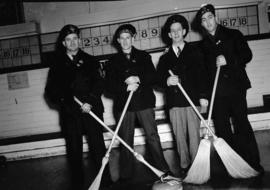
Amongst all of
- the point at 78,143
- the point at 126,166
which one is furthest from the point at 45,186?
the point at 126,166

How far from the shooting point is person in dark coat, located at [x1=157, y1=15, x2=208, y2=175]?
111 inches

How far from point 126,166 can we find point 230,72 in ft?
4.54

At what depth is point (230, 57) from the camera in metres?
2.72

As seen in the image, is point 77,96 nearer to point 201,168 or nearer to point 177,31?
point 177,31

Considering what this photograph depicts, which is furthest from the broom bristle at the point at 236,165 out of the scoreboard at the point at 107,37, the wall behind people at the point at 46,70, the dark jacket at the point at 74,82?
the scoreboard at the point at 107,37

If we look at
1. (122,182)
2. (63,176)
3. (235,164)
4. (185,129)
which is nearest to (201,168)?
(235,164)

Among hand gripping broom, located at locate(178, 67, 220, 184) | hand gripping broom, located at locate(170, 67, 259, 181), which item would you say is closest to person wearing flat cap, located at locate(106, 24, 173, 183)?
hand gripping broom, located at locate(178, 67, 220, 184)

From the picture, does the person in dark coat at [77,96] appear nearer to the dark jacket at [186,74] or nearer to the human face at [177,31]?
the dark jacket at [186,74]

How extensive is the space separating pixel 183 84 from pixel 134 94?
510mm

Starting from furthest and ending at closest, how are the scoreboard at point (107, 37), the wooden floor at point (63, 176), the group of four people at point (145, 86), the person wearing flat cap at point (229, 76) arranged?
1. the scoreboard at point (107, 37)
2. the group of four people at point (145, 86)
3. the person wearing flat cap at point (229, 76)
4. the wooden floor at point (63, 176)

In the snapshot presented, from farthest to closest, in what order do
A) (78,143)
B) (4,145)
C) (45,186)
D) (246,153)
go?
1. (4,145)
2. (45,186)
3. (78,143)
4. (246,153)

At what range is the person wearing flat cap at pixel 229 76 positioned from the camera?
2663mm

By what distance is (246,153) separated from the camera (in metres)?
2.69

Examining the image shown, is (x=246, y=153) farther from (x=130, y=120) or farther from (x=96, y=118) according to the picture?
(x=96, y=118)
